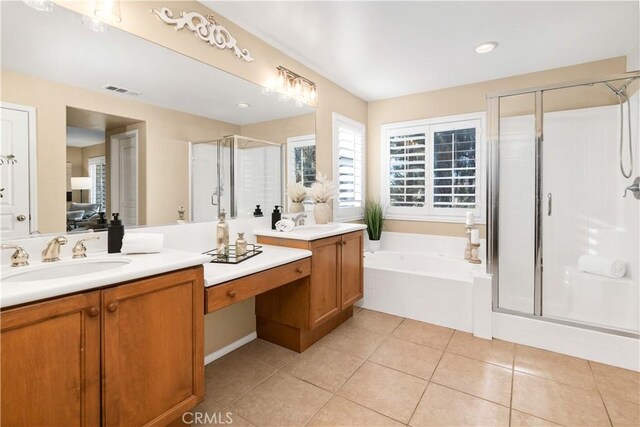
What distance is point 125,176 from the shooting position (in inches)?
65.9

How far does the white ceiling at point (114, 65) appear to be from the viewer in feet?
4.33

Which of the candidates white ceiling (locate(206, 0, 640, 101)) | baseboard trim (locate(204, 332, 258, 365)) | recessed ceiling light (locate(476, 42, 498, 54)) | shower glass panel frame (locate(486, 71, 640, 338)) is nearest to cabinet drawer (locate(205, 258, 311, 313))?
baseboard trim (locate(204, 332, 258, 365))

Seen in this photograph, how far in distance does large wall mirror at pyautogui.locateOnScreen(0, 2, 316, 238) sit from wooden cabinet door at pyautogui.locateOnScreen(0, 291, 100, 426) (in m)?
0.62

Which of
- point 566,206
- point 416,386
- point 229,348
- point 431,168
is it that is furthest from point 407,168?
point 229,348

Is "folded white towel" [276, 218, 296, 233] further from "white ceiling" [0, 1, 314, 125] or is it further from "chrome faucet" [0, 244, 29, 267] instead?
"chrome faucet" [0, 244, 29, 267]

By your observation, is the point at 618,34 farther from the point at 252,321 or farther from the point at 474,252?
the point at 252,321

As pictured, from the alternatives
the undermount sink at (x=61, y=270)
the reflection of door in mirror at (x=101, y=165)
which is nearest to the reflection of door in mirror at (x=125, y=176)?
the reflection of door in mirror at (x=101, y=165)

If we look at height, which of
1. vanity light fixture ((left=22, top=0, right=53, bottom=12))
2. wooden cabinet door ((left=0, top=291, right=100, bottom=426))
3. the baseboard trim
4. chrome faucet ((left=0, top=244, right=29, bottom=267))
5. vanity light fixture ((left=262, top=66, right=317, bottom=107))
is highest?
vanity light fixture ((left=262, top=66, right=317, bottom=107))

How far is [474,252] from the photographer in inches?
121

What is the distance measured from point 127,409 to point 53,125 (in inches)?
51.0

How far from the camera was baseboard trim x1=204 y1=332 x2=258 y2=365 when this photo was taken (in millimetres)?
2186

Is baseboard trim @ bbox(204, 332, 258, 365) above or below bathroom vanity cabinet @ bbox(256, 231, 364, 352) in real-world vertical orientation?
below

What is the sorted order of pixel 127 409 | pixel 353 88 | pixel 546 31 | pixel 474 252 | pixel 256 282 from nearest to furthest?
pixel 127 409 → pixel 256 282 → pixel 546 31 → pixel 474 252 → pixel 353 88

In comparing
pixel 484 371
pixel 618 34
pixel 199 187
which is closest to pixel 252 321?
pixel 199 187
